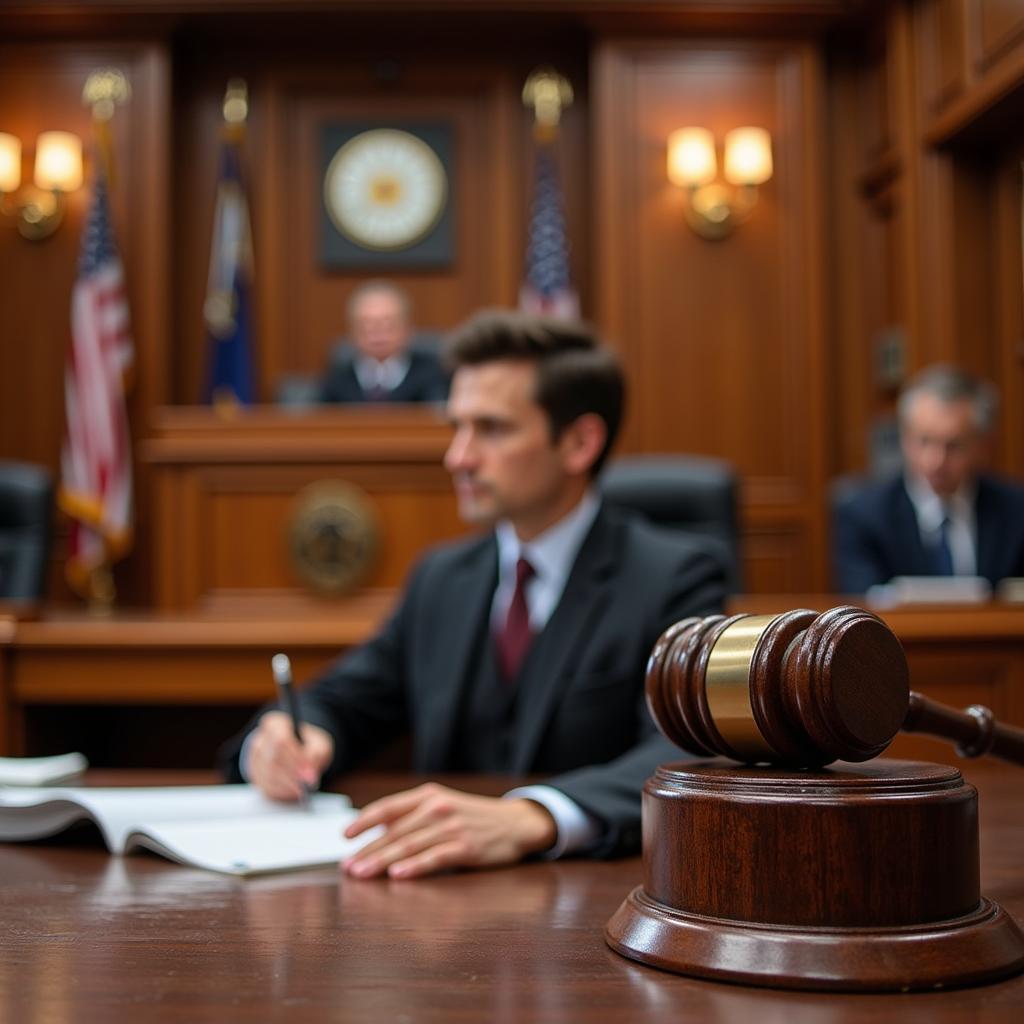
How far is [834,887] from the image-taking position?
2.45 feet

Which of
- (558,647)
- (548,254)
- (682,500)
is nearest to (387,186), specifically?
(548,254)

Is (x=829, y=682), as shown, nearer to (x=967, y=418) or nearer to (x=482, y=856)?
(x=482, y=856)

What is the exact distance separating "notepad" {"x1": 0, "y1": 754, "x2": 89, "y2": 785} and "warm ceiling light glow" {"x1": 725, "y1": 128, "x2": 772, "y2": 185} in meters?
5.83

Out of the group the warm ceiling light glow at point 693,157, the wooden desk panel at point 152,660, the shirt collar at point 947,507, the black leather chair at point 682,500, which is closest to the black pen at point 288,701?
the wooden desk panel at point 152,660

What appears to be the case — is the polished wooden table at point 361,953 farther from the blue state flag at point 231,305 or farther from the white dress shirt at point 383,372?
the blue state flag at point 231,305

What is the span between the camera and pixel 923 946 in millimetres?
745

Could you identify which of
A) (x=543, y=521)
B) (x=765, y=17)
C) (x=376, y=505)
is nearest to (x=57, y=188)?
(x=376, y=505)

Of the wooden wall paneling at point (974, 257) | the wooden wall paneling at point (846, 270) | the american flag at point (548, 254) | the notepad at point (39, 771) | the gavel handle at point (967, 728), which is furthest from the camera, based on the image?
the wooden wall paneling at point (846, 270)

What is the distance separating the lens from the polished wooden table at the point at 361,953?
28.3 inches

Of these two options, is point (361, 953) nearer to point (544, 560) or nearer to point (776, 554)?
point (544, 560)

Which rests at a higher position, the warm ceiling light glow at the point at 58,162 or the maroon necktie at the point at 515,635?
the warm ceiling light glow at the point at 58,162

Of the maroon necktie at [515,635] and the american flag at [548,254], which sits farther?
the american flag at [548,254]

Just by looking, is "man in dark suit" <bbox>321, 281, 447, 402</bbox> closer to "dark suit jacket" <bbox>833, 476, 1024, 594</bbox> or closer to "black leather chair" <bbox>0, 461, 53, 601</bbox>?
"black leather chair" <bbox>0, 461, 53, 601</bbox>

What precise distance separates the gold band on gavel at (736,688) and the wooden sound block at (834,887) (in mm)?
24
